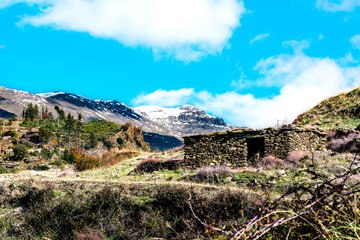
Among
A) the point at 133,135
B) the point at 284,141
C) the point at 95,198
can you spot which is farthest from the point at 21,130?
the point at 284,141

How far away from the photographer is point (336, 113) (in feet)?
73.9

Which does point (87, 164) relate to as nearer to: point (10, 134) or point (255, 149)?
point (255, 149)

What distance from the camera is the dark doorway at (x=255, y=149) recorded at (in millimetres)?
14733

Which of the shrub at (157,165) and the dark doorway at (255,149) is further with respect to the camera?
the shrub at (157,165)

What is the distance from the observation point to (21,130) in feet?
192

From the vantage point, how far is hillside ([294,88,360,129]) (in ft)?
67.3

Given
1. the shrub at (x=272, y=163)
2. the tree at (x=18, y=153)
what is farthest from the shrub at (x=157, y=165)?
the tree at (x=18, y=153)

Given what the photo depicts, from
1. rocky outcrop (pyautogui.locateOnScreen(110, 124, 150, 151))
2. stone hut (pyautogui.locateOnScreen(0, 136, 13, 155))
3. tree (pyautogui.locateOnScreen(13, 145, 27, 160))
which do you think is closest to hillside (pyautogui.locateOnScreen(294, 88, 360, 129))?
tree (pyautogui.locateOnScreen(13, 145, 27, 160))

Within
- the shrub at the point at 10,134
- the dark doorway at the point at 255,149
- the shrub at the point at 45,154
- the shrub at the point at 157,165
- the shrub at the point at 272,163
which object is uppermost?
the shrub at the point at 10,134

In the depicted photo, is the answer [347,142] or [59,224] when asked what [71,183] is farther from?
[347,142]


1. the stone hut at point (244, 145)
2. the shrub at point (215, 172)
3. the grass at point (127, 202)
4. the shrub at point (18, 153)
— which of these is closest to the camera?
the grass at point (127, 202)

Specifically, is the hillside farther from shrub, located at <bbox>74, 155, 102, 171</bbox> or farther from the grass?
shrub, located at <bbox>74, 155, 102, 171</bbox>

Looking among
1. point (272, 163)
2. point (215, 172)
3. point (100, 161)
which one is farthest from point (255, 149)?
point (100, 161)

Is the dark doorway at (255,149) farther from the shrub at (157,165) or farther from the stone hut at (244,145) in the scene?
the shrub at (157,165)
